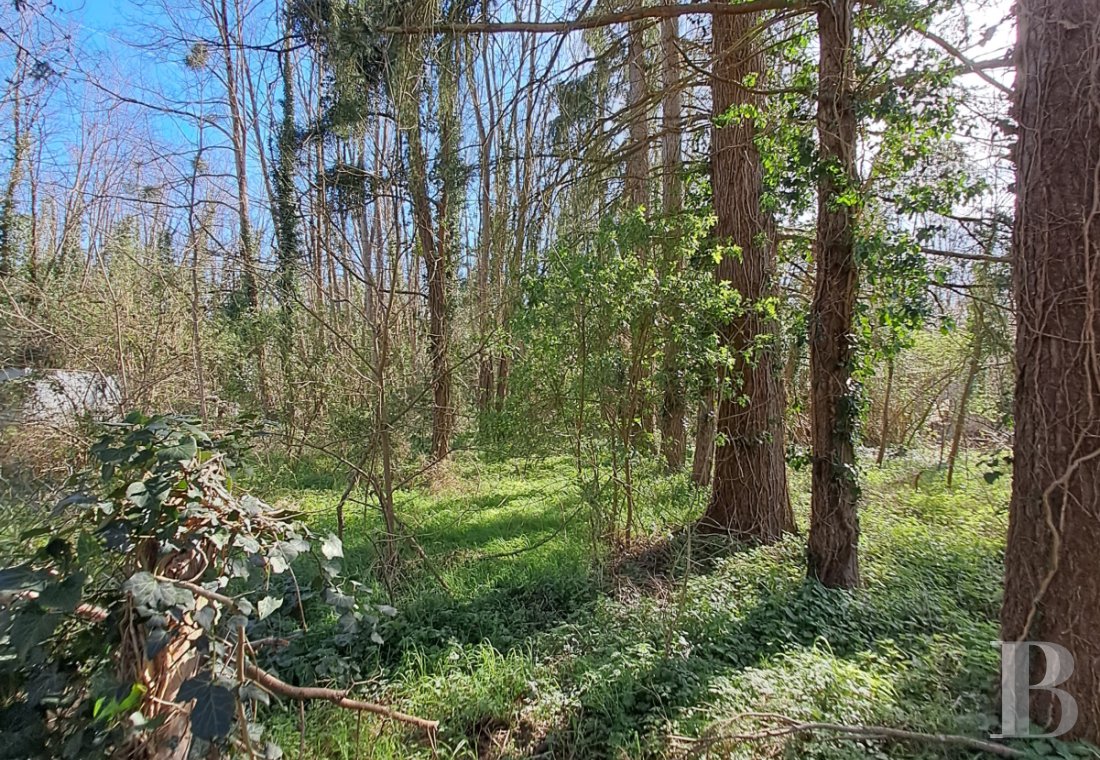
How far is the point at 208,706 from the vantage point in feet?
3.67

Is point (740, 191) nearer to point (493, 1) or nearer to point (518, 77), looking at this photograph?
point (518, 77)

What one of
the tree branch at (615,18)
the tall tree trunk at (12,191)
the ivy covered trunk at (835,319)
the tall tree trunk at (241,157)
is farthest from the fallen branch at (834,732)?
the tall tree trunk at (12,191)

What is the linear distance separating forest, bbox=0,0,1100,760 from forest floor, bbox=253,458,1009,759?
2 cm

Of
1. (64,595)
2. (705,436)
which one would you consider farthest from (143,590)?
(705,436)

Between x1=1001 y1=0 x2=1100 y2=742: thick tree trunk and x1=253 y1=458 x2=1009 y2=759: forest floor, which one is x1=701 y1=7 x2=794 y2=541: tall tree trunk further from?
x1=1001 y1=0 x2=1100 y2=742: thick tree trunk

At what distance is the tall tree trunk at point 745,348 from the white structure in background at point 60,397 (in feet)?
17.1

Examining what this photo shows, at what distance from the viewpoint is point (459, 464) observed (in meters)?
6.79

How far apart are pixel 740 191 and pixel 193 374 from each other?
250 inches

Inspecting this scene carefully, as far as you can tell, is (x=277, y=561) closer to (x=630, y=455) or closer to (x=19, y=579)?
(x=19, y=579)

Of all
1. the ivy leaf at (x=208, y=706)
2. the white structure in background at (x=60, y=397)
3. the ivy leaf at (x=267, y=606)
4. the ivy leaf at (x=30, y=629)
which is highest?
the white structure in background at (x=60, y=397)

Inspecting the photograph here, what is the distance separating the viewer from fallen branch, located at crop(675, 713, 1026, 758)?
5.92ft

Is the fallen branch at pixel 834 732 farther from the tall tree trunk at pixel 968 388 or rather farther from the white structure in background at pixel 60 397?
the white structure in background at pixel 60 397

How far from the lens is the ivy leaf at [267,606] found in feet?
4.19

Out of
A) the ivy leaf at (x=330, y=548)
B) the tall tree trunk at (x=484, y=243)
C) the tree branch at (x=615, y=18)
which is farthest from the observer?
the tall tree trunk at (x=484, y=243)
